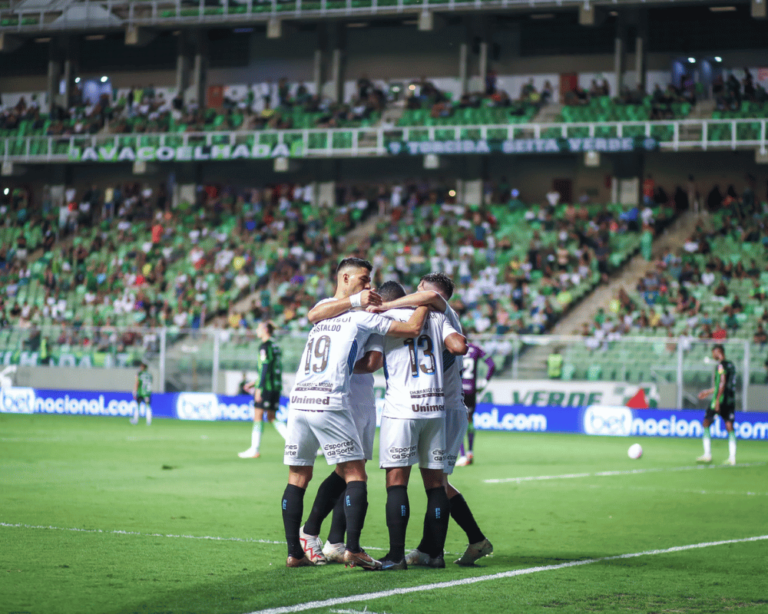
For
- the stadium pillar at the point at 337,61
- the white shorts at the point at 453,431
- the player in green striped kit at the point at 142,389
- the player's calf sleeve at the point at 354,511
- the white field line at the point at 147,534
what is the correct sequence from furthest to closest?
the stadium pillar at the point at 337,61
the player in green striped kit at the point at 142,389
the white field line at the point at 147,534
the white shorts at the point at 453,431
the player's calf sleeve at the point at 354,511

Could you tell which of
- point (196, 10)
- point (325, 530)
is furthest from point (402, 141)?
point (325, 530)

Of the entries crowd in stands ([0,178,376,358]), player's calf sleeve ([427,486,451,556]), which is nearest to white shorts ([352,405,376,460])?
player's calf sleeve ([427,486,451,556])

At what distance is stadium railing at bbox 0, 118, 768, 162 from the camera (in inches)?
1471

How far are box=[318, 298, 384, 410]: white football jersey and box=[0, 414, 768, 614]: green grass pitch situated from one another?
1.23 meters

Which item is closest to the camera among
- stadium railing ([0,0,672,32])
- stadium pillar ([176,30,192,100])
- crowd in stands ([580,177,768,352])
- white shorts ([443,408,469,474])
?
white shorts ([443,408,469,474])

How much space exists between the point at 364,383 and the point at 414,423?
22.3 inches

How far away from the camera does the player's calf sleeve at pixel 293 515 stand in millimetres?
8125

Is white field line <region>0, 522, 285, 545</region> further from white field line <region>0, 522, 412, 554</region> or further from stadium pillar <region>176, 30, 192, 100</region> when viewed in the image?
stadium pillar <region>176, 30, 192, 100</region>

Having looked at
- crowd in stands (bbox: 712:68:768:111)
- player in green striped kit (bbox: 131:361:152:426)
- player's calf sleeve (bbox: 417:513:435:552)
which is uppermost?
crowd in stands (bbox: 712:68:768:111)

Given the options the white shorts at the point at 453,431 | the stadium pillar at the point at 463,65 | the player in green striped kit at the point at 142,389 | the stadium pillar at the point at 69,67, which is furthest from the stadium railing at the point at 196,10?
the white shorts at the point at 453,431

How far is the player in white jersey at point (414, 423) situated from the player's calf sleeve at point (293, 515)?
63 centimetres

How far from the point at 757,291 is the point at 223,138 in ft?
67.7

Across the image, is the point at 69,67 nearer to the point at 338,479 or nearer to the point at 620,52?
the point at 620,52

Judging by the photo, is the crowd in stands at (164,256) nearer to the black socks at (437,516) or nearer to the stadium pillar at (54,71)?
the stadium pillar at (54,71)
